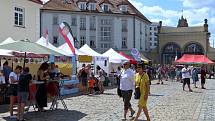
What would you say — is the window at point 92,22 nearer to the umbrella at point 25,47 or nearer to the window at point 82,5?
the window at point 82,5

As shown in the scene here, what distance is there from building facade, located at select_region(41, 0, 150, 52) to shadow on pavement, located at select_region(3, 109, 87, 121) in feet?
164

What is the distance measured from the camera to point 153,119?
13.3 m

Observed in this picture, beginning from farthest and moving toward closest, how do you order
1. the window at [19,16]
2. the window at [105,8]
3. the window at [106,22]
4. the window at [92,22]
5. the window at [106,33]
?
the window at [105,8]
the window at [106,33]
the window at [106,22]
the window at [92,22]
the window at [19,16]

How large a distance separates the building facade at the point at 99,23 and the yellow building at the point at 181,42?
654 cm

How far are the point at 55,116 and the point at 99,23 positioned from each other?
177 feet

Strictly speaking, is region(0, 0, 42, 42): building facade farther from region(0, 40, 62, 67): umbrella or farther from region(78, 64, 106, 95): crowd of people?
region(0, 40, 62, 67): umbrella

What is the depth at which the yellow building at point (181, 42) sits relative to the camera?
71125 millimetres

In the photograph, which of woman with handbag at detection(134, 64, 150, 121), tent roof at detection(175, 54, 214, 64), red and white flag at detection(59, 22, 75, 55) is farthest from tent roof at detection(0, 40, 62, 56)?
tent roof at detection(175, 54, 214, 64)

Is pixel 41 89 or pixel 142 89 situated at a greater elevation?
pixel 142 89

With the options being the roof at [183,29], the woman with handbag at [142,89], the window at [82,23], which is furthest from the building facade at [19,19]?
the roof at [183,29]

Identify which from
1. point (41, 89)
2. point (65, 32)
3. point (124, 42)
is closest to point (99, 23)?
point (124, 42)

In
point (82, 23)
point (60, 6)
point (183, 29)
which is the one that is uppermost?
point (60, 6)

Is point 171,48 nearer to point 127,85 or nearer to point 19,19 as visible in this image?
point 19,19

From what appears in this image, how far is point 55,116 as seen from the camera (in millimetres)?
13914
